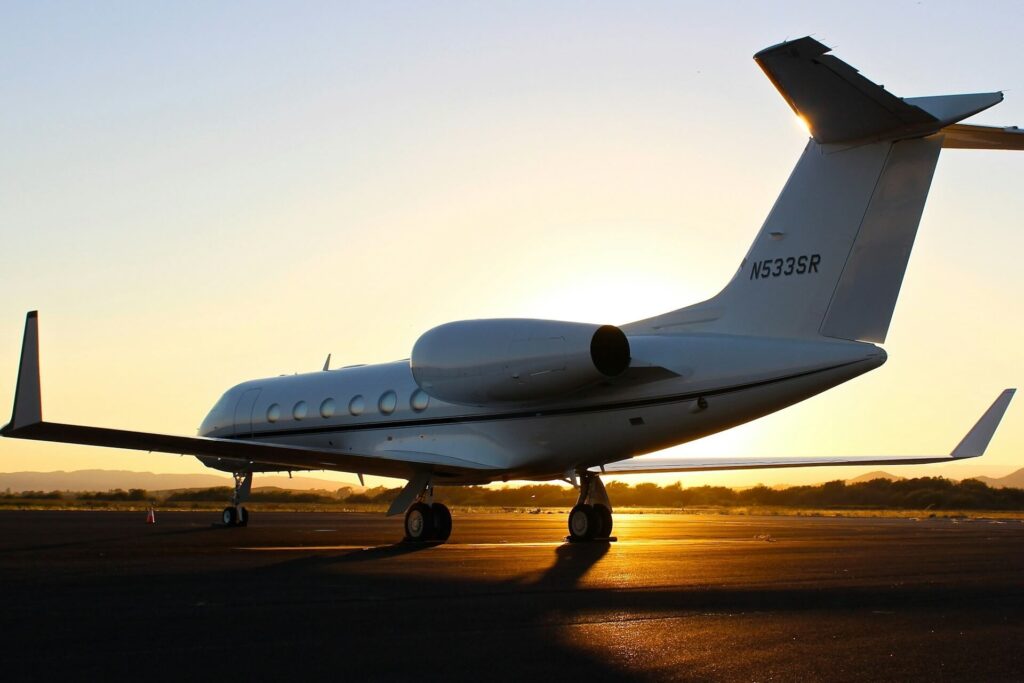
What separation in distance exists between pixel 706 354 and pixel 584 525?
4.32 m

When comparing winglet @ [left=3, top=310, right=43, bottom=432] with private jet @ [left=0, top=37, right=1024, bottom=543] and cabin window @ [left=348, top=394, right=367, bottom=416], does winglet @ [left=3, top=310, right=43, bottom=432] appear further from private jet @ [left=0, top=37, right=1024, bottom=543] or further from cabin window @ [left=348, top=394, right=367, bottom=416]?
cabin window @ [left=348, top=394, right=367, bottom=416]

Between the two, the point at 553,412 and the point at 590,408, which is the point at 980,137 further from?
the point at 553,412

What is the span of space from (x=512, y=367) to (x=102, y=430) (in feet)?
18.2

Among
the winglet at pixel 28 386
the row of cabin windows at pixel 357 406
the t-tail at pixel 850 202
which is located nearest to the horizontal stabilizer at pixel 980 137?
the t-tail at pixel 850 202

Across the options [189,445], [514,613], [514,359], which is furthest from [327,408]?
[514,613]

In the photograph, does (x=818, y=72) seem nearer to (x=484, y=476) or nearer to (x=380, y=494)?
(x=484, y=476)

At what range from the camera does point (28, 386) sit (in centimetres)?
1302

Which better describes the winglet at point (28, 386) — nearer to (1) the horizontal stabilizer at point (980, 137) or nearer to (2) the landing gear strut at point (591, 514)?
(2) the landing gear strut at point (591, 514)

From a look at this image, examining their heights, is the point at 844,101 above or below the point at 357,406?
above

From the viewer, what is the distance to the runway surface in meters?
A: 5.79

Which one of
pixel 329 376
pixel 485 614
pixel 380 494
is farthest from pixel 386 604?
pixel 380 494

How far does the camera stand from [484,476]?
17938mm

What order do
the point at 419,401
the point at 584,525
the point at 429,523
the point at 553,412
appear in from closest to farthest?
the point at 553,412
the point at 429,523
the point at 584,525
the point at 419,401

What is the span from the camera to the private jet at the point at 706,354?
13164mm
